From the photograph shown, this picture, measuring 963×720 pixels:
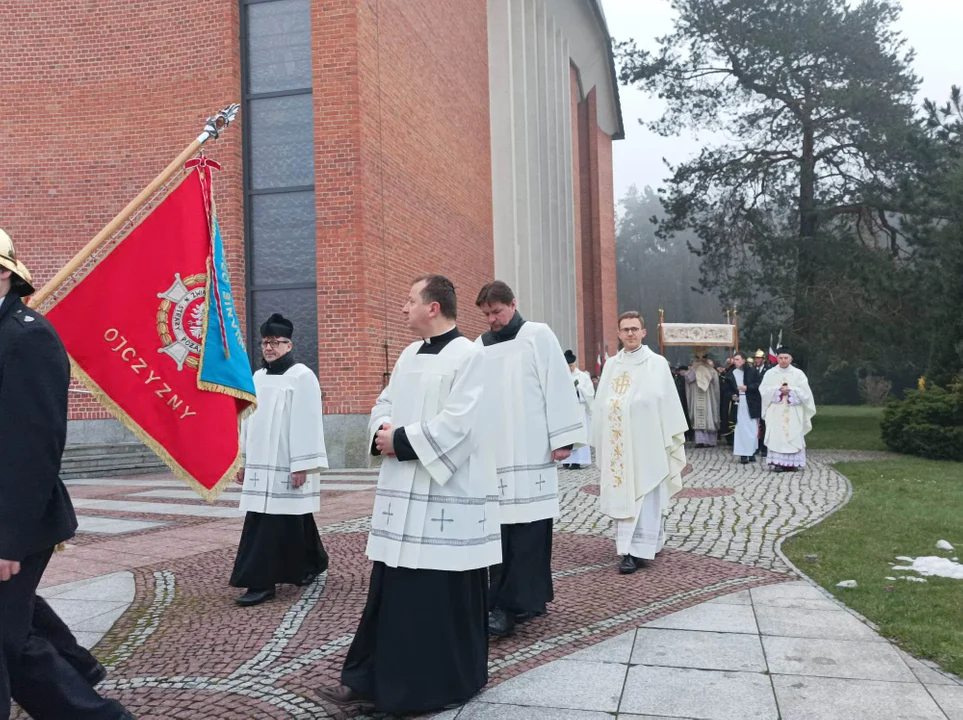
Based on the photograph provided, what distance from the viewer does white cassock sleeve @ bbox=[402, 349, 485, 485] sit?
3.68 m

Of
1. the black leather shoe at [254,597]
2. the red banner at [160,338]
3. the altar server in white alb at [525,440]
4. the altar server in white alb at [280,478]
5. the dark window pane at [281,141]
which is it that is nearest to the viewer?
the red banner at [160,338]

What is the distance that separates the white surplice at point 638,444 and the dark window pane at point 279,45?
32.2ft

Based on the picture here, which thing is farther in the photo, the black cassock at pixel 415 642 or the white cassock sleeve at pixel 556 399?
the white cassock sleeve at pixel 556 399

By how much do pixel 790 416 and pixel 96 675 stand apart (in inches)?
475

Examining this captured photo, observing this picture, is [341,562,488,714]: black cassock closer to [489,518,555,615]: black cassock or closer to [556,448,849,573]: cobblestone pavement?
[489,518,555,615]: black cassock

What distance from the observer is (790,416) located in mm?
13758

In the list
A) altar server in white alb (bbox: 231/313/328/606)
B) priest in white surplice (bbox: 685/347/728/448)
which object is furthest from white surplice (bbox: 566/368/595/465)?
altar server in white alb (bbox: 231/313/328/606)

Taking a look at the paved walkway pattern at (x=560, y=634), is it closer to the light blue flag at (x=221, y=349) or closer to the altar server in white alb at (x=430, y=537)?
the altar server in white alb at (x=430, y=537)

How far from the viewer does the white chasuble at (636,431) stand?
6.60 m

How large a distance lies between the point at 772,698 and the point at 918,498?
752 centimetres

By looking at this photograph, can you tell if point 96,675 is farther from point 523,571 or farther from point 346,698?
point 523,571

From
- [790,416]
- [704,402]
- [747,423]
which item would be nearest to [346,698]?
[790,416]

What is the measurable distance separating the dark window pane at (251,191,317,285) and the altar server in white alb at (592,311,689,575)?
856 cm

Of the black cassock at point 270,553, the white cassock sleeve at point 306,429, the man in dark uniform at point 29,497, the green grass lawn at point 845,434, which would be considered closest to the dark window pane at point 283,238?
the white cassock sleeve at point 306,429
